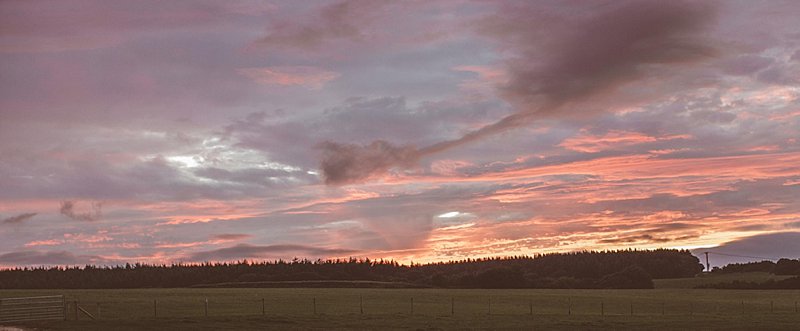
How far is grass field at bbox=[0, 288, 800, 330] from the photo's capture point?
78000 mm

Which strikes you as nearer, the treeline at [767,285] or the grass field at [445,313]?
the grass field at [445,313]

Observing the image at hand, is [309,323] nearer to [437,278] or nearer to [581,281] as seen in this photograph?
[437,278]

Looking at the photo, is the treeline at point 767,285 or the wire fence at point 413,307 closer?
the wire fence at point 413,307

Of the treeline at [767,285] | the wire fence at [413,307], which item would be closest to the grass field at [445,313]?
the wire fence at [413,307]

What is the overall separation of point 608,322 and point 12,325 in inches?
2216

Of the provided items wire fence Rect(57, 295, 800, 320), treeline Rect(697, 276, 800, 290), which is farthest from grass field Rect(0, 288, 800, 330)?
treeline Rect(697, 276, 800, 290)

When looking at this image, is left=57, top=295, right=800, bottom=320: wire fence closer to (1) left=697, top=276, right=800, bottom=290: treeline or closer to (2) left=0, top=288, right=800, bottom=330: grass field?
(2) left=0, top=288, right=800, bottom=330: grass field

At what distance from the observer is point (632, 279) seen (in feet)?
634

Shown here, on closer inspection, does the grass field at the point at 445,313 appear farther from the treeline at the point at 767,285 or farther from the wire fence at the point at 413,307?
the treeline at the point at 767,285

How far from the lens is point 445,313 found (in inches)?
3915

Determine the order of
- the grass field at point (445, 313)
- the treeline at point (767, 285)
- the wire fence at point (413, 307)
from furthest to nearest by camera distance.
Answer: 1. the treeline at point (767, 285)
2. the wire fence at point (413, 307)
3. the grass field at point (445, 313)

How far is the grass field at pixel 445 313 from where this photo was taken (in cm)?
7800

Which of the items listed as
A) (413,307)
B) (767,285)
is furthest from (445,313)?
(767,285)

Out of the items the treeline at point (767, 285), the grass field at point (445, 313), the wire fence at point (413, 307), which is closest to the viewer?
the grass field at point (445, 313)
